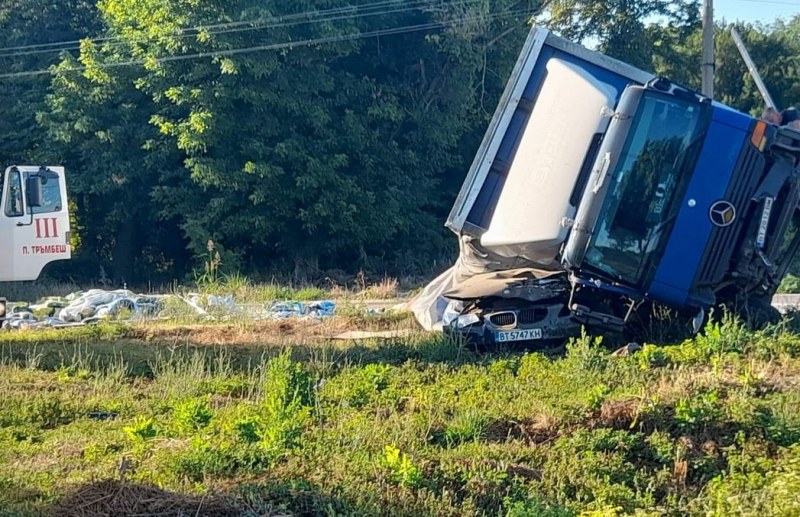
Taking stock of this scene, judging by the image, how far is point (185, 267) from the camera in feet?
84.4

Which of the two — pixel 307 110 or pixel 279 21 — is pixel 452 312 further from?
pixel 279 21

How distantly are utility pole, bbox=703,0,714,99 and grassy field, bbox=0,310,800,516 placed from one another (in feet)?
38.5

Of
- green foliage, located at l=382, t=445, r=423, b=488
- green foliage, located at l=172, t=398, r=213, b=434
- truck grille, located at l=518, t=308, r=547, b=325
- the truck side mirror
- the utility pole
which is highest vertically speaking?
the utility pole

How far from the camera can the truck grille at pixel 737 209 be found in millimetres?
9000

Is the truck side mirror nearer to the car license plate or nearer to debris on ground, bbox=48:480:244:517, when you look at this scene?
the car license plate

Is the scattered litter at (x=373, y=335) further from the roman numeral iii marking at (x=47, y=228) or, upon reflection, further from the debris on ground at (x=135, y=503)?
the debris on ground at (x=135, y=503)

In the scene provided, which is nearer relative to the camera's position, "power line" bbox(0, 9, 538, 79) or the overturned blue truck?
the overturned blue truck

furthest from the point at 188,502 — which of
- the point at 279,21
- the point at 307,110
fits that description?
the point at 307,110

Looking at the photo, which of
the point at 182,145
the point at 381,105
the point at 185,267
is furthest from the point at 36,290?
the point at 381,105

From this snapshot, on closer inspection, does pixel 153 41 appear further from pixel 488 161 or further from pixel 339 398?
pixel 339 398

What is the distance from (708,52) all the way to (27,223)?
48.6 feet

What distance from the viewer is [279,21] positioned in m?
21.2

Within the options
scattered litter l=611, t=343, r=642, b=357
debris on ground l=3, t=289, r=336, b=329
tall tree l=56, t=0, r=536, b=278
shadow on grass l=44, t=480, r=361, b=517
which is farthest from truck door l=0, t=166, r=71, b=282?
shadow on grass l=44, t=480, r=361, b=517

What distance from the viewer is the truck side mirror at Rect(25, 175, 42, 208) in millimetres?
12789
